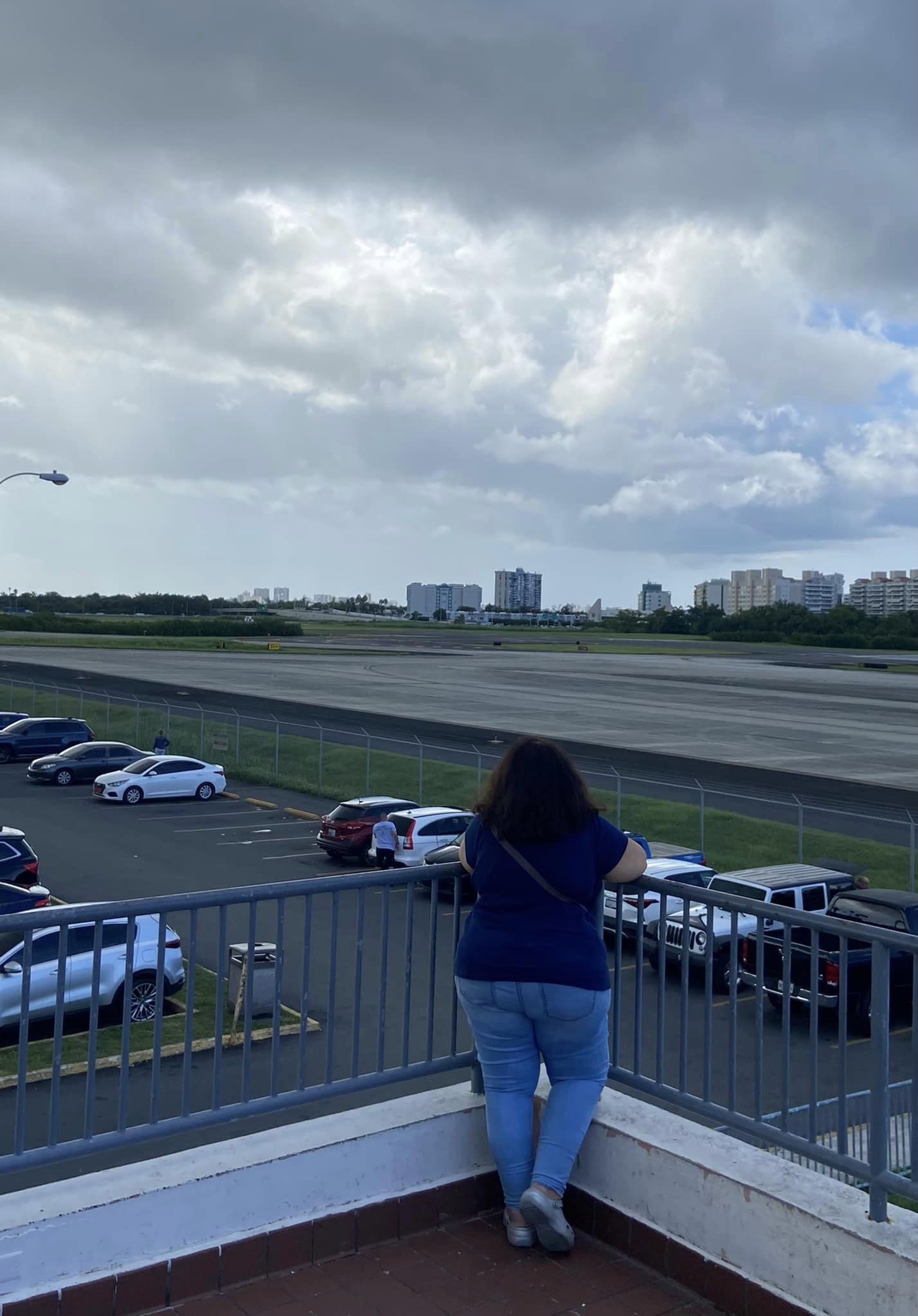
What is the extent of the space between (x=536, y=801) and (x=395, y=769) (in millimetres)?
34070

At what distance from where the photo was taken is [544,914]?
3930 millimetres

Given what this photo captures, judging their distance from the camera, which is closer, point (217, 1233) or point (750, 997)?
point (217, 1233)

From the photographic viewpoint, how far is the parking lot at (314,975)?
4543mm

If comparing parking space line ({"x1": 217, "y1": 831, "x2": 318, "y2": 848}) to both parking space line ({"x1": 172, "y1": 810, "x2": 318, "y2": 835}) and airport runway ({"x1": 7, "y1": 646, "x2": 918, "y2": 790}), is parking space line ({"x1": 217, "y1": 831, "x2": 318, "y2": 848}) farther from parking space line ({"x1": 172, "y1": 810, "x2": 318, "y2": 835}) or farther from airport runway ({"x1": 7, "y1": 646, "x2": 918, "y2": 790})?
airport runway ({"x1": 7, "y1": 646, "x2": 918, "y2": 790})

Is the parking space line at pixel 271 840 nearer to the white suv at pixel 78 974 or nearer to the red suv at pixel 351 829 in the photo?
the red suv at pixel 351 829

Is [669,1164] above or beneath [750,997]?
above

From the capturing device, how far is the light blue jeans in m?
3.96

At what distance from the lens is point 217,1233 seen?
374cm

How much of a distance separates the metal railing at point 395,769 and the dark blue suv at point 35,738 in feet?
8.62

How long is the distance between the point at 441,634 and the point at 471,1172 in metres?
166

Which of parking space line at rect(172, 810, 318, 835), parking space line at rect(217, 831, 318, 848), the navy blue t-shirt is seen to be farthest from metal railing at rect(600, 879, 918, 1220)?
parking space line at rect(172, 810, 318, 835)

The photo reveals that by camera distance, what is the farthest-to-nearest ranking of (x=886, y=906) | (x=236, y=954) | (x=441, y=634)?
1. (x=441, y=634)
2. (x=886, y=906)
3. (x=236, y=954)

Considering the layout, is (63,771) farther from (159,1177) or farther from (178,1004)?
(159,1177)

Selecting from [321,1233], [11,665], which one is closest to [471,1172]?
[321,1233]
